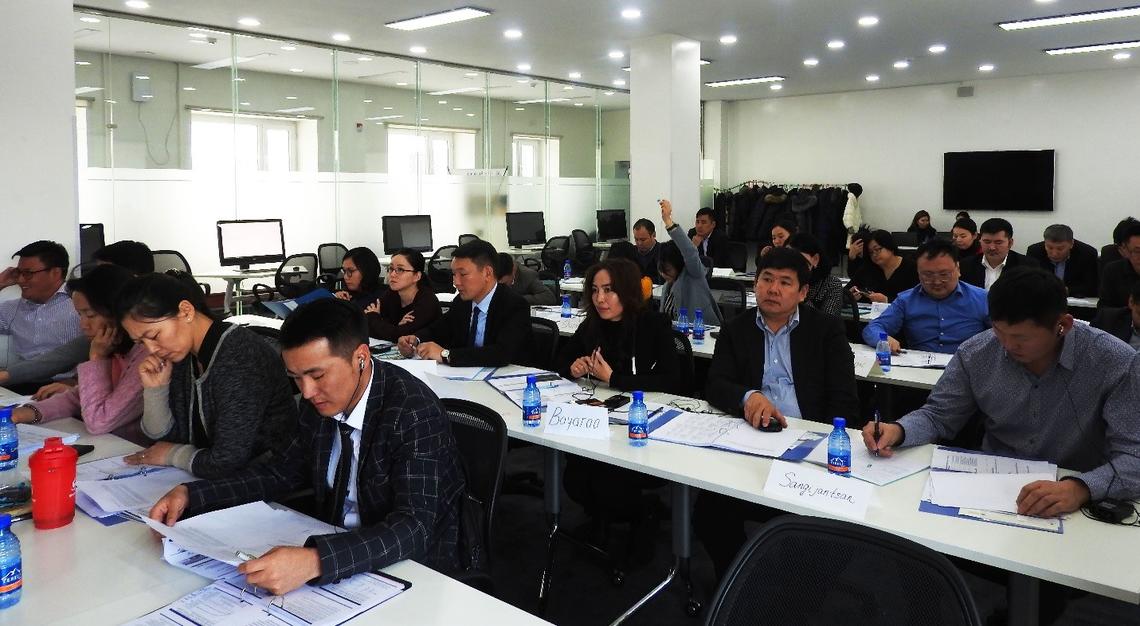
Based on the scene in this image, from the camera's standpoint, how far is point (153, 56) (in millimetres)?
8859

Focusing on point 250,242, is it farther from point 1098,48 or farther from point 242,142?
point 1098,48

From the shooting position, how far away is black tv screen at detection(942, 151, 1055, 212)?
1222 centimetres

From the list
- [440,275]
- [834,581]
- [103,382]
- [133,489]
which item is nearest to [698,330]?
[103,382]

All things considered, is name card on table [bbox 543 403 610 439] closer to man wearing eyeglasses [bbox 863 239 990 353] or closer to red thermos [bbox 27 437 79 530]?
red thermos [bbox 27 437 79 530]

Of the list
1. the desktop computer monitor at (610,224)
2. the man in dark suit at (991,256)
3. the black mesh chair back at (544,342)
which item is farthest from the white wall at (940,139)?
the black mesh chair back at (544,342)

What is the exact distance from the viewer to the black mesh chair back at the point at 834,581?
141cm

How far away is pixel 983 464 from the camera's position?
8.19ft

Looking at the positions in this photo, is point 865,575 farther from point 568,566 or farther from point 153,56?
point 153,56

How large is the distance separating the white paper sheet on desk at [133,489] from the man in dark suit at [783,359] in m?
1.79

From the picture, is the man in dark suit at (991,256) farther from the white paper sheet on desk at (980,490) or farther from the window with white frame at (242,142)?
the window with white frame at (242,142)

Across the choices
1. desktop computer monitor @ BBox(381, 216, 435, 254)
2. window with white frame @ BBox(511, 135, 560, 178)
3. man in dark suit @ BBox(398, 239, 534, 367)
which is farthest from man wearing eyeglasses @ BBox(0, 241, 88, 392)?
window with white frame @ BBox(511, 135, 560, 178)

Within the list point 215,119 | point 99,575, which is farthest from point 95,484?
point 215,119

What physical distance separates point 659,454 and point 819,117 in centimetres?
1282

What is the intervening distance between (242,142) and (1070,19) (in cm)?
862
